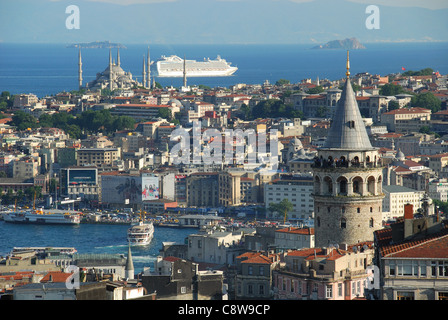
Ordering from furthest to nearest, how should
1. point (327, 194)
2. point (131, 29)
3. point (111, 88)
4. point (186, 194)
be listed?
1. point (131, 29)
2. point (111, 88)
3. point (186, 194)
4. point (327, 194)

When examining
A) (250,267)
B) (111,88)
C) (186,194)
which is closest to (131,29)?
(111,88)

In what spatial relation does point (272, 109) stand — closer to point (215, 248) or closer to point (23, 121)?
point (23, 121)

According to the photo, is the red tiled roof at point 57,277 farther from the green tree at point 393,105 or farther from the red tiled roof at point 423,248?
the green tree at point 393,105

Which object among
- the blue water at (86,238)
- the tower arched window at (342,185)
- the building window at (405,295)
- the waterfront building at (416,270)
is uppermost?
the tower arched window at (342,185)

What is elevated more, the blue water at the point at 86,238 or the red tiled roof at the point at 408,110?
the red tiled roof at the point at 408,110

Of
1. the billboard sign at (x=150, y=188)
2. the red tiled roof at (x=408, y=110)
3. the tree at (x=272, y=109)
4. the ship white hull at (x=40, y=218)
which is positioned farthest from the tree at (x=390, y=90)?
the ship white hull at (x=40, y=218)

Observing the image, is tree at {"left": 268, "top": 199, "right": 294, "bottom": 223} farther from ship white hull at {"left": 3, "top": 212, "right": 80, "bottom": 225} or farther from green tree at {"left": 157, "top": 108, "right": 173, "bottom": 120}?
green tree at {"left": 157, "top": 108, "right": 173, "bottom": 120}

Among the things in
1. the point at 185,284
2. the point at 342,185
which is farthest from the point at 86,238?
the point at 342,185
